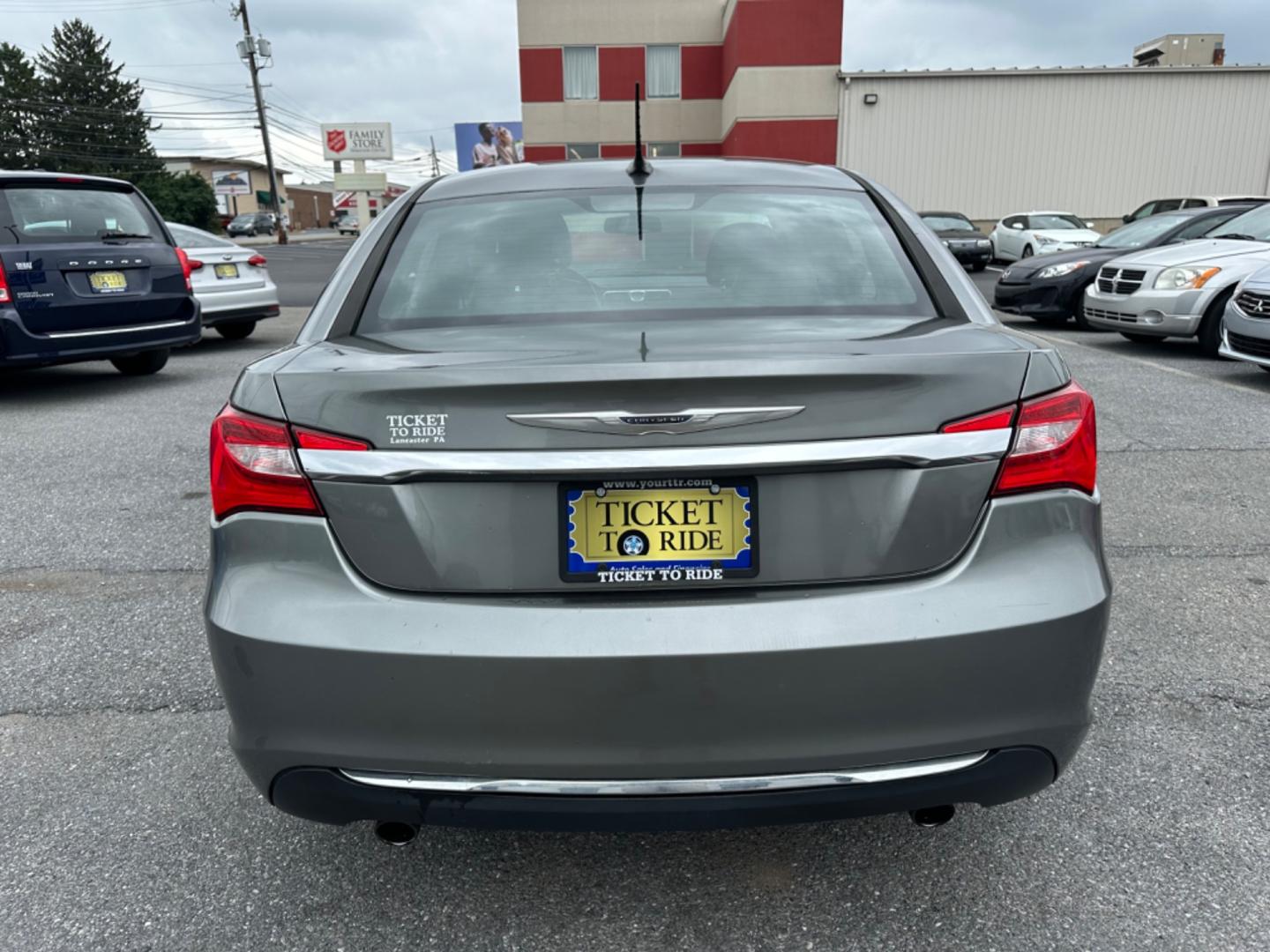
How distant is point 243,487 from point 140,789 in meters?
1.24

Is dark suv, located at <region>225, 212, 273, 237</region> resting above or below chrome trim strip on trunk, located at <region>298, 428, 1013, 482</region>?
below

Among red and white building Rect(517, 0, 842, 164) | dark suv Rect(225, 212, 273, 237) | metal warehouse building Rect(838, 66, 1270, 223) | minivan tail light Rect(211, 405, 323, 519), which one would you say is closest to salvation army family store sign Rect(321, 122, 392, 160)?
dark suv Rect(225, 212, 273, 237)

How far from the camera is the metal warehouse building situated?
96.5 feet

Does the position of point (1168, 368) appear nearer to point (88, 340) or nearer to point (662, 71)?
point (88, 340)

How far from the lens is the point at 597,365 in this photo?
1785 mm

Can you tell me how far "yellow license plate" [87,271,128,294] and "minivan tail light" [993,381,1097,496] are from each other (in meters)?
7.77

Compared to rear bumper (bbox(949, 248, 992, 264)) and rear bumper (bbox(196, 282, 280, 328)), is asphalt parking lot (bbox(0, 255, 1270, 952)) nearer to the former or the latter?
rear bumper (bbox(196, 282, 280, 328))

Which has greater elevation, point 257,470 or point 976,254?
point 257,470

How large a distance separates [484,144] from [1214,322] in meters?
51.4

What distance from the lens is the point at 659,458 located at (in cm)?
171

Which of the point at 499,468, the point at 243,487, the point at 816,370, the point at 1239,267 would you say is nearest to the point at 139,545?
the point at 243,487

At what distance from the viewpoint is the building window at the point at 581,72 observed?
1428 inches

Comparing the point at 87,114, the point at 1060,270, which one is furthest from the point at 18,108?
the point at 1060,270

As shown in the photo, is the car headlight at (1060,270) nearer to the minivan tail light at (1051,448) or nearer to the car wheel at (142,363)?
the car wheel at (142,363)
